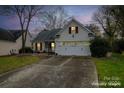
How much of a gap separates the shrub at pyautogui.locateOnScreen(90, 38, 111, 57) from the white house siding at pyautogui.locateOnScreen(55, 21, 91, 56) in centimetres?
57

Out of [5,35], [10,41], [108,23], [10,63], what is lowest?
[10,63]

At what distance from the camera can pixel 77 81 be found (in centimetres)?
782

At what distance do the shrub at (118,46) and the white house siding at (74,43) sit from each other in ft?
7.27

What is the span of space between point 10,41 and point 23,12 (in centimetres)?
472

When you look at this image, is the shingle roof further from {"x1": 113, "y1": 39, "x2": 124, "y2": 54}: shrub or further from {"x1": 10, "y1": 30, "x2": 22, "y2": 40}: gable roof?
{"x1": 113, "y1": 39, "x2": 124, "y2": 54}: shrub

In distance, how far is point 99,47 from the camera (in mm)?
15086

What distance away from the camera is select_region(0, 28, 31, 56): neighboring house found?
44.2ft

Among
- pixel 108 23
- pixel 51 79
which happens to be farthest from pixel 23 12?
pixel 108 23

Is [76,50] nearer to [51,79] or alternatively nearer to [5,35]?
[5,35]

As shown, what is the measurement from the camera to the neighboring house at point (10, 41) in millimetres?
13459

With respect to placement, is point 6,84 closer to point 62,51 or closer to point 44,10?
point 44,10
